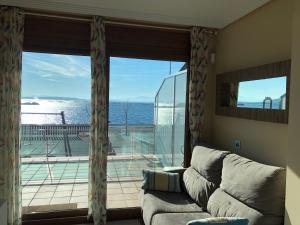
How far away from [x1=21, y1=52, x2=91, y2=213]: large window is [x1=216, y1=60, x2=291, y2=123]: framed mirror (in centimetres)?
175

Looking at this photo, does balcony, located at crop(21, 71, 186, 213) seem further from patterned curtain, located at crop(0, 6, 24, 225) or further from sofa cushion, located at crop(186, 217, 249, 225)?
sofa cushion, located at crop(186, 217, 249, 225)

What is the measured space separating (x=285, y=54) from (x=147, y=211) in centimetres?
205

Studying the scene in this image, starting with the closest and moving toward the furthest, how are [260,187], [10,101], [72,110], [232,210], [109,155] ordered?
[260,187] < [232,210] < [10,101] < [72,110] < [109,155]

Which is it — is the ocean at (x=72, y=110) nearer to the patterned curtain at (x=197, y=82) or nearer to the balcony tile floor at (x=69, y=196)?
the patterned curtain at (x=197, y=82)

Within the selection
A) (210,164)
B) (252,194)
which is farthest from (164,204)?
(252,194)

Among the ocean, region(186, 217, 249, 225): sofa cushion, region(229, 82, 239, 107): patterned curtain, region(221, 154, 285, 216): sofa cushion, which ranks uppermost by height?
region(229, 82, 239, 107): patterned curtain

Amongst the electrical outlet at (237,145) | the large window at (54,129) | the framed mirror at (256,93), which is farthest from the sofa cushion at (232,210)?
the large window at (54,129)

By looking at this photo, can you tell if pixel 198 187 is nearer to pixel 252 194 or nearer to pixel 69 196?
pixel 252 194

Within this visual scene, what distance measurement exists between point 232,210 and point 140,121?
1.84 metres

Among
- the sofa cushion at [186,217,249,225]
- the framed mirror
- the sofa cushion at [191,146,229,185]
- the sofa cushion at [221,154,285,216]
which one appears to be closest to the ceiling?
the framed mirror

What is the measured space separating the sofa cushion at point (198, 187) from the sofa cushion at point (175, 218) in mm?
189

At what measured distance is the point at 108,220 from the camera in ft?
11.4

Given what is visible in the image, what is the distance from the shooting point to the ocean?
3.36 metres

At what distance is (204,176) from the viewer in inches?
116
